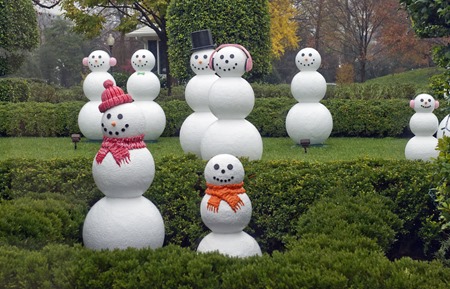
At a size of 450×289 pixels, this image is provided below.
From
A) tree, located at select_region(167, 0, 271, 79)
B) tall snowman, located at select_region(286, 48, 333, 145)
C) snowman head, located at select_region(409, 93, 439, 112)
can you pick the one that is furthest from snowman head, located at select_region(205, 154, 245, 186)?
tree, located at select_region(167, 0, 271, 79)

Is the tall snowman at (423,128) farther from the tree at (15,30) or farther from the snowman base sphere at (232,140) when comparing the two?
the tree at (15,30)

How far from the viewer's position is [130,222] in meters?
5.16

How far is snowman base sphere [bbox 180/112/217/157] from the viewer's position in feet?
29.8

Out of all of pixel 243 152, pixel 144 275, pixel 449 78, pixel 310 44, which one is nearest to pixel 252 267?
pixel 144 275

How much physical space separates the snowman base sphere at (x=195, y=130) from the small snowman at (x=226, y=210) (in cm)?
388

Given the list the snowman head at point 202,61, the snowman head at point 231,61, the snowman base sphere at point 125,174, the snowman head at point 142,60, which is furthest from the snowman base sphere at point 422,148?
the snowman head at point 142,60

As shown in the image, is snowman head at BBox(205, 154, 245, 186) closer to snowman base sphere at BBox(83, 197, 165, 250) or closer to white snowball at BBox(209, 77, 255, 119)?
snowman base sphere at BBox(83, 197, 165, 250)

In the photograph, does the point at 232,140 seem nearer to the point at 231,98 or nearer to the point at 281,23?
the point at 231,98

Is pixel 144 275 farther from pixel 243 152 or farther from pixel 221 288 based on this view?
pixel 243 152

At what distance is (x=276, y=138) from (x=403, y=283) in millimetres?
9504

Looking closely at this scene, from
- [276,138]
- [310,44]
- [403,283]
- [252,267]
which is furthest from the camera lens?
[310,44]

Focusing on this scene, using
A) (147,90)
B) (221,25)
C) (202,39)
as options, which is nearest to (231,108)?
(202,39)

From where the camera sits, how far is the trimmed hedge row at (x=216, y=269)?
3791 mm

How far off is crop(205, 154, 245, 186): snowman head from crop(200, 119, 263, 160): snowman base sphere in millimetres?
2502
